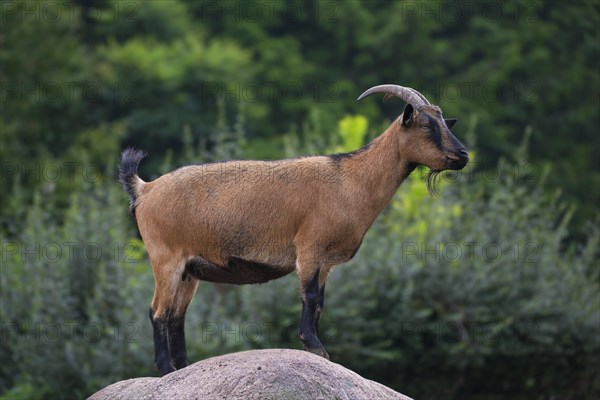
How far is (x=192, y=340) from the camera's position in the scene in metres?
17.1

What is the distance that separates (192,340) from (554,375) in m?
6.40

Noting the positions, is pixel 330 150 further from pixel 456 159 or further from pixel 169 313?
pixel 456 159

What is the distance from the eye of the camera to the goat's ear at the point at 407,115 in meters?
10.3

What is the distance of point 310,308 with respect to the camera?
1027 centimetres

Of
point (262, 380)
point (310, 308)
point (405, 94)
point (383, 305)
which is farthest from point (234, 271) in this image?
point (383, 305)

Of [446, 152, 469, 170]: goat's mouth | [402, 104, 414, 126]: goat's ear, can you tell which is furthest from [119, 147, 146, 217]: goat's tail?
[446, 152, 469, 170]: goat's mouth

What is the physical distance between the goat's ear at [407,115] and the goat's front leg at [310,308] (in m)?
1.53

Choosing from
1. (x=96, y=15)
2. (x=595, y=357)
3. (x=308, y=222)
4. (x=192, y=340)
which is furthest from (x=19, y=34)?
(x=308, y=222)

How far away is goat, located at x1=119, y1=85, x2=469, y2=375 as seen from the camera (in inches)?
407

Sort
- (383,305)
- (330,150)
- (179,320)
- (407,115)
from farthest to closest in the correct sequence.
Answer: (330,150)
(383,305)
(179,320)
(407,115)

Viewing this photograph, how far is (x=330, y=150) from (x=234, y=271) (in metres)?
8.29

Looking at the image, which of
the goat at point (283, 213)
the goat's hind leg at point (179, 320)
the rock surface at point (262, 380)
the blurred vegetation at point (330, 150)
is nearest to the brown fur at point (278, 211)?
the goat at point (283, 213)

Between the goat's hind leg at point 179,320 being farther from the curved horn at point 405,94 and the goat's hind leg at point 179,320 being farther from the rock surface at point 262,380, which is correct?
the curved horn at point 405,94

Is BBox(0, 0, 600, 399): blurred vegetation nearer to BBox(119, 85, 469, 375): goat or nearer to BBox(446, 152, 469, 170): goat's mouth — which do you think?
BBox(119, 85, 469, 375): goat
